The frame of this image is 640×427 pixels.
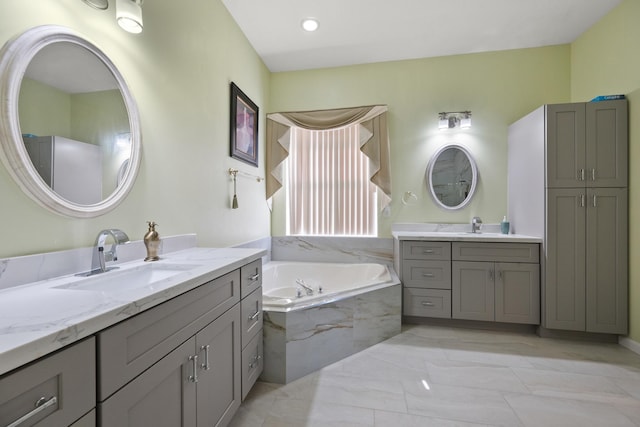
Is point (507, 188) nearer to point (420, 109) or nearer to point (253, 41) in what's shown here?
point (420, 109)

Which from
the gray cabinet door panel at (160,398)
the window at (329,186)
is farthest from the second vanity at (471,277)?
the gray cabinet door panel at (160,398)

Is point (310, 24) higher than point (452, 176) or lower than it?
higher

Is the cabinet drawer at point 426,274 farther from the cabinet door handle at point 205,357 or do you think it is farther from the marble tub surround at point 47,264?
the marble tub surround at point 47,264

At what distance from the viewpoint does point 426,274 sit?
2564 millimetres

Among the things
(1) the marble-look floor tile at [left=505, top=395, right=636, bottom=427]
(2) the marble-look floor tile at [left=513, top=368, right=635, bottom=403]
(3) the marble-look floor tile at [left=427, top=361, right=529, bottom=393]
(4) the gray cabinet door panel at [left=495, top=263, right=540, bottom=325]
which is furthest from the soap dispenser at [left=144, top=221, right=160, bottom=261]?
(4) the gray cabinet door panel at [left=495, top=263, right=540, bottom=325]

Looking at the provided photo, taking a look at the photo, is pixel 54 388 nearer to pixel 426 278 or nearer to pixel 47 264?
pixel 47 264

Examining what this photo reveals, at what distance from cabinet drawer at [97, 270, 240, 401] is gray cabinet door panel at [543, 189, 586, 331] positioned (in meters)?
2.61

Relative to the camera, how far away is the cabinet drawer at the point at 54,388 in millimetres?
488

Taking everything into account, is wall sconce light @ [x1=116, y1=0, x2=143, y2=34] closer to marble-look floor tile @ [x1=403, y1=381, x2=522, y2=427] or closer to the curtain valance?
the curtain valance

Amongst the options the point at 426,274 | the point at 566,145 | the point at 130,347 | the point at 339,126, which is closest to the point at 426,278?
the point at 426,274

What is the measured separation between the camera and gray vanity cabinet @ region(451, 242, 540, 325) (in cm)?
240

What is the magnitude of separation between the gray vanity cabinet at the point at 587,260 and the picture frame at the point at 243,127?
2.66 meters

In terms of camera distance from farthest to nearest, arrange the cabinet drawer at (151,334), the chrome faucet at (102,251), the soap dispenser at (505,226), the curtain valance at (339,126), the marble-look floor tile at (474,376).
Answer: the curtain valance at (339,126) → the soap dispenser at (505,226) → the marble-look floor tile at (474,376) → the chrome faucet at (102,251) → the cabinet drawer at (151,334)

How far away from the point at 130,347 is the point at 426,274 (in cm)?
236
